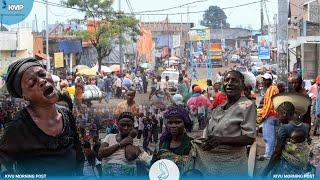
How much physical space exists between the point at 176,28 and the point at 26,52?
1433 millimetres

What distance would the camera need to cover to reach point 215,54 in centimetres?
540

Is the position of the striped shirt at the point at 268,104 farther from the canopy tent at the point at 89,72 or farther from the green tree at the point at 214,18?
the canopy tent at the point at 89,72

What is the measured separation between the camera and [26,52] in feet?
15.8

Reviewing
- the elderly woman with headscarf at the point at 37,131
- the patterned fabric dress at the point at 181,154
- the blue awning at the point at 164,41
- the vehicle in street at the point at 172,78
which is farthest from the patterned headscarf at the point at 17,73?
the vehicle in street at the point at 172,78

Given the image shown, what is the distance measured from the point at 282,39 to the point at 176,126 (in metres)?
1.94

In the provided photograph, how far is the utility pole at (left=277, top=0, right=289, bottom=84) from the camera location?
4707 mm

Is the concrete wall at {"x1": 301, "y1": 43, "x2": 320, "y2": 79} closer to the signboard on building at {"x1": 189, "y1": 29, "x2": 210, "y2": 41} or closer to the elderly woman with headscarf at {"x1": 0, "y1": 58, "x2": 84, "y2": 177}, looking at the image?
the signboard on building at {"x1": 189, "y1": 29, "x2": 210, "y2": 41}

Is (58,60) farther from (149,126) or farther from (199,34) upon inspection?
(199,34)

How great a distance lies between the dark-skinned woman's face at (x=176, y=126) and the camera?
3670 millimetres

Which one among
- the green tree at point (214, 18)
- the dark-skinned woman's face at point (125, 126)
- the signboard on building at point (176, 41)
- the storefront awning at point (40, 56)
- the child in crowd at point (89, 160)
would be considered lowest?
the child in crowd at point (89, 160)

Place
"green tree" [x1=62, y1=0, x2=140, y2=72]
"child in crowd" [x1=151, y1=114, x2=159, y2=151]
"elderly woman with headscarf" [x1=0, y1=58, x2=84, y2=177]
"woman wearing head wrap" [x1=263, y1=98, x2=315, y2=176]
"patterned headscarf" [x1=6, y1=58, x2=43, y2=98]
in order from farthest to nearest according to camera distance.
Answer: "green tree" [x1=62, y1=0, x2=140, y2=72] → "child in crowd" [x1=151, y1=114, x2=159, y2=151] → "woman wearing head wrap" [x1=263, y1=98, x2=315, y2=176] → "patterned headscarf" [x1=6, y1=58, x2=43, y2=98] → "elderly woman with headscarf" [x1=0, y1=58, x2=84, y2=177]

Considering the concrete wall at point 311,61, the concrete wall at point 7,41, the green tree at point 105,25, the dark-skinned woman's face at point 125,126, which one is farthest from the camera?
the concrete wall at point 311,61

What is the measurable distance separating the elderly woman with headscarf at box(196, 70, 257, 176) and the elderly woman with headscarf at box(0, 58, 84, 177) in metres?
1.08

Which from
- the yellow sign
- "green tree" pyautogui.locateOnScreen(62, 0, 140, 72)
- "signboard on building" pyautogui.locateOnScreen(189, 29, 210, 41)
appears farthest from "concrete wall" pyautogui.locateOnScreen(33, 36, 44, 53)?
"signboard on building" pyautogui.locateOnScreen(189, 29, 210, 41)
